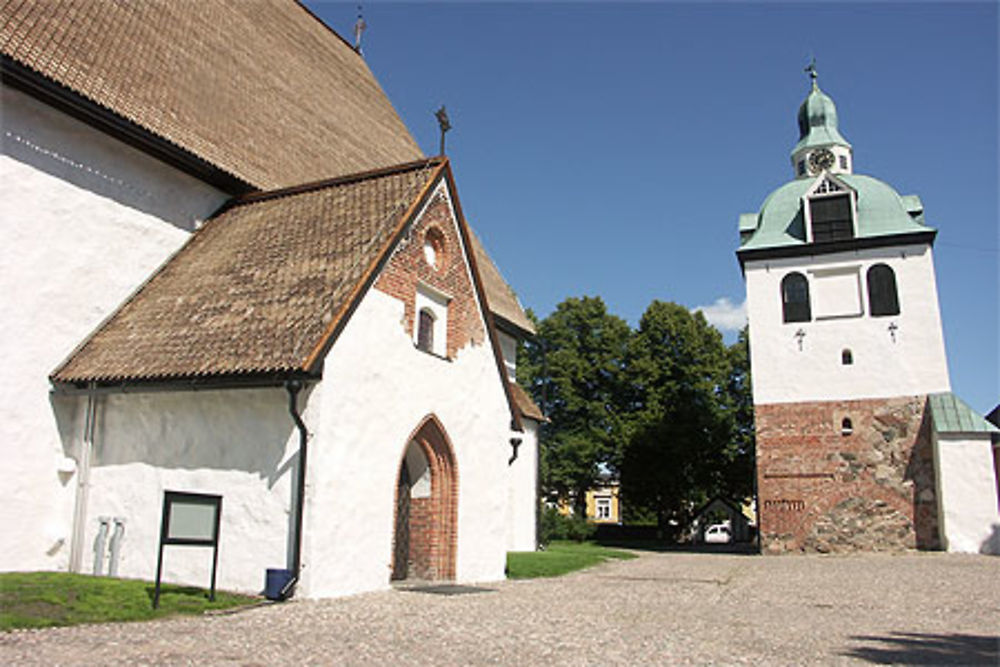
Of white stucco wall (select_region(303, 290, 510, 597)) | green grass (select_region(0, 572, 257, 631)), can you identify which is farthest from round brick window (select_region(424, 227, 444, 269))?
green grass (select_region(0, 572, 257, 631))

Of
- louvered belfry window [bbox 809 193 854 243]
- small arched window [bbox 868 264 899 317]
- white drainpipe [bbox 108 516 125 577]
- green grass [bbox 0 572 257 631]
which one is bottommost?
green grass [bbox 0 572 257 631]

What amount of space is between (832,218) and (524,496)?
14894mm

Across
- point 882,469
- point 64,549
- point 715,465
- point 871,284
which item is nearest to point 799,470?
point 882,469

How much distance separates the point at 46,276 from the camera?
10.7 meters

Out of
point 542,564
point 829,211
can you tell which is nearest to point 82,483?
point 542,564

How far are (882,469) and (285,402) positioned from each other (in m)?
20.5

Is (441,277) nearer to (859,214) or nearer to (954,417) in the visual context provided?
(954,417)

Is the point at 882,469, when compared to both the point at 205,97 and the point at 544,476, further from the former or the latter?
the point at 205,97

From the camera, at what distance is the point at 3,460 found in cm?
999

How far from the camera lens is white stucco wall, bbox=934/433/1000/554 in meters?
21.8

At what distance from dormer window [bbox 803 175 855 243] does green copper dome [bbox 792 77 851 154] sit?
4.01 metres

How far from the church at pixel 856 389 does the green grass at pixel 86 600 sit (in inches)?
789

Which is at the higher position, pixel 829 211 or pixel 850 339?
pixel 829 211

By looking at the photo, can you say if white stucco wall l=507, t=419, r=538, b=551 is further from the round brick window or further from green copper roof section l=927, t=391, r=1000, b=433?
green copper roof section l=927, t=391, r=1000, b=433
